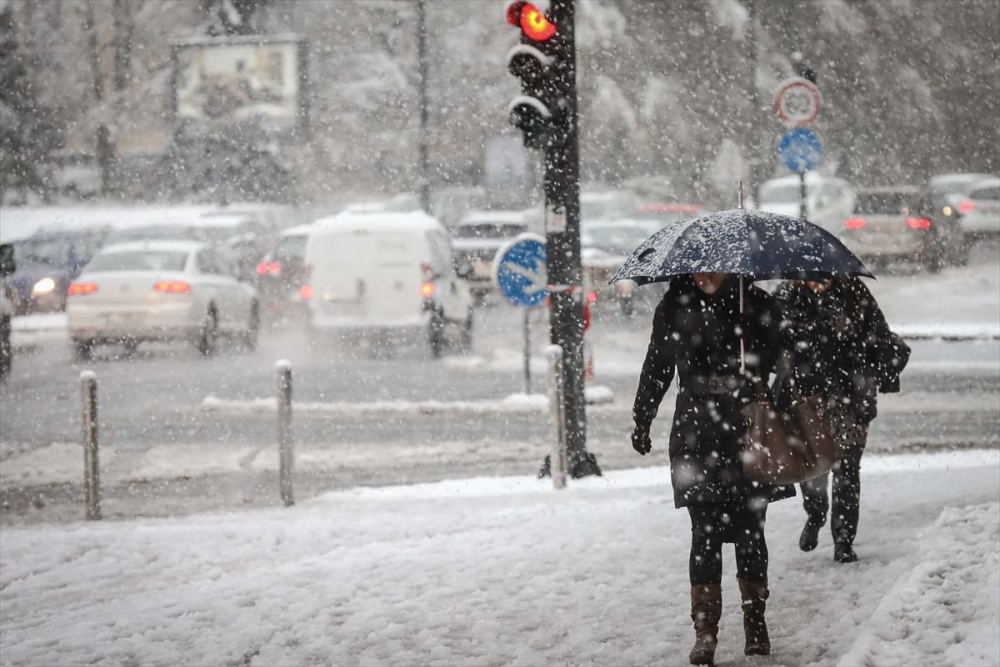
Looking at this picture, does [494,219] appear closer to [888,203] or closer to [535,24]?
[888,203]

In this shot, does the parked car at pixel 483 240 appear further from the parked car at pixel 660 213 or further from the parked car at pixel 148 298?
the parked car at pixel 148 298

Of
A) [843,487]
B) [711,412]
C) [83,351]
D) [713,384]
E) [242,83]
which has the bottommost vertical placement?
[83,351]

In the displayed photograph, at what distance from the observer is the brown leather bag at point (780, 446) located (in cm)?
521

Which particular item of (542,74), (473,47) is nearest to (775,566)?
(542,74)

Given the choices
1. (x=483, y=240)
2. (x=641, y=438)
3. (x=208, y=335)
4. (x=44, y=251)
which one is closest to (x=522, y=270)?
(x=641, y=438)

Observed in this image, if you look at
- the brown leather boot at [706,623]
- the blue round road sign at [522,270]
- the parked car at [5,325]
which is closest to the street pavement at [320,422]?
the parked car at [5,325]

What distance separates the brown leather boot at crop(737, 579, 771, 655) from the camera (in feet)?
17.9

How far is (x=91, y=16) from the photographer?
41906 millimetres

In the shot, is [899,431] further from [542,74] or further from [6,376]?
[6,376]

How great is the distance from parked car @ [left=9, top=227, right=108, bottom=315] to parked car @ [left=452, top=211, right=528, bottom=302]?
7.00 meters

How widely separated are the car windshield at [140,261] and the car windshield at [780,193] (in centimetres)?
1470

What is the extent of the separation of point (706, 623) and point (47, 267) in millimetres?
21925

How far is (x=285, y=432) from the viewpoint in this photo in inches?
355

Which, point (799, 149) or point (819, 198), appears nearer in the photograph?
point (799, 149)
